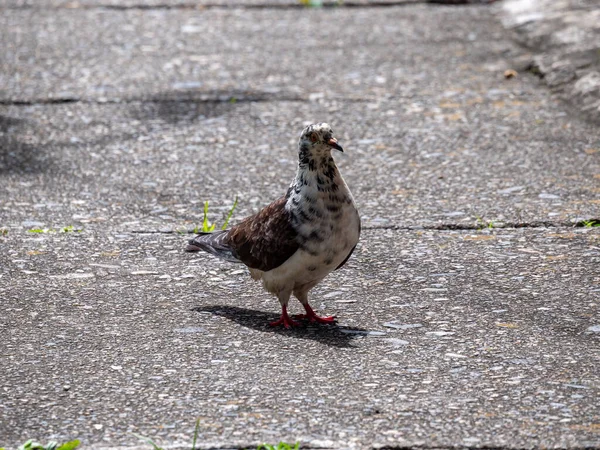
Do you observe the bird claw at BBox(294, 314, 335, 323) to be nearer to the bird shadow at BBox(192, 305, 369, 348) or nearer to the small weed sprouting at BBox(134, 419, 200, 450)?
the bird shadow at BBox(192, 305, 369, 348)

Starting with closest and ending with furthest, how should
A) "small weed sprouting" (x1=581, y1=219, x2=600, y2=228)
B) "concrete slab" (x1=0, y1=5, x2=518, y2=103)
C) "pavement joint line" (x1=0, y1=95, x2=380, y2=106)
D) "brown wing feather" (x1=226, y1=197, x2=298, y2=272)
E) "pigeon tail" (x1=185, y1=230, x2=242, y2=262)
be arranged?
"brown wing feather" (x1=226, y1=197, x2=298, y2=272) < "pigeon tail" (x1=185, y1=230, x2=242, y2=262) < "small weed sprouting" (x1=581, y1=219, x2=600, y2=228) < "pavement joint line" (x1=0, y1=95, x2=380, y2=106) < "concrete slab" (x1=0, y1=5, x2=518, y2=103)

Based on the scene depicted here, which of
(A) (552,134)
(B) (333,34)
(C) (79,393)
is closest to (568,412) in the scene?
(C) (79,393)

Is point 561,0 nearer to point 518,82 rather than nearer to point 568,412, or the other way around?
point 518,82

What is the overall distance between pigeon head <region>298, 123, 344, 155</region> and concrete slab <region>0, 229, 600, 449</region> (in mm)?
811

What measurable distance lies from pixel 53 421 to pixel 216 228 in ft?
7.91

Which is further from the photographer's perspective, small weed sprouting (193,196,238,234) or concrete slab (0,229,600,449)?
small weed sprouting (193,196,238,234)

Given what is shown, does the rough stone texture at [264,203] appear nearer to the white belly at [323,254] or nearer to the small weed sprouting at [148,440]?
the small weed sprouting at [148,440]

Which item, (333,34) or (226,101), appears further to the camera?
(333,34)

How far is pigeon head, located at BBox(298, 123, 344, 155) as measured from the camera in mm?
4668

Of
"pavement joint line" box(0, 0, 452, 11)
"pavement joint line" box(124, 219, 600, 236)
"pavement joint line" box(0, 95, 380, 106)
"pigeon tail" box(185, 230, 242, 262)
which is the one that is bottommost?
"pavement joint line" box(124, 219, 600, 236)

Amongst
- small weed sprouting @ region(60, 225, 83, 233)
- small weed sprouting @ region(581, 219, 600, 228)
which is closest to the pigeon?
small weed sprouting @ region(60, 225, 83, 233)

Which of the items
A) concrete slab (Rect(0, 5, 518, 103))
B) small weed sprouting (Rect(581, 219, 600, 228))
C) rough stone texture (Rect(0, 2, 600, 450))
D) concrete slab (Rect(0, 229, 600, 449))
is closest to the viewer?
concrete slab (Rect(0, 229, 600, 449))

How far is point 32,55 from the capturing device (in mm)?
9641

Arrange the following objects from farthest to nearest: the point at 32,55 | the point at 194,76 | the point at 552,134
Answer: the point at 32,55 < the point at 194,76 < the point at 552,134
